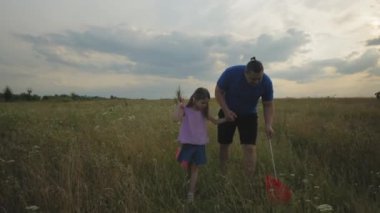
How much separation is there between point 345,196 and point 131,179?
2687 mm

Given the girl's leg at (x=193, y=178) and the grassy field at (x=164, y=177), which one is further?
the girl's leg at (x=193, y=178)

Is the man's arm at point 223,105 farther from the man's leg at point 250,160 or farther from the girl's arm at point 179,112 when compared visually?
the girl's arm at point 179,112

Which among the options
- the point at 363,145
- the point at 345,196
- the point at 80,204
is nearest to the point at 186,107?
the point at 80,204

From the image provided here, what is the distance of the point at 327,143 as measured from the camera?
8.45m

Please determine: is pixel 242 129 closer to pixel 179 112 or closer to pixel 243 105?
pixel 243 105

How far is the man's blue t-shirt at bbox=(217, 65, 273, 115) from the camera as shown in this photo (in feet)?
19.8

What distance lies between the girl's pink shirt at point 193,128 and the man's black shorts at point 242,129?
75 cm

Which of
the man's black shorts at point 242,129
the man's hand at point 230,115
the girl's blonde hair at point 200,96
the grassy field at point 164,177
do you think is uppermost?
the girl's blonde hair at point 200,96

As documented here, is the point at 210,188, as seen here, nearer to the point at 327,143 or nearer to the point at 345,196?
the point at 345,196

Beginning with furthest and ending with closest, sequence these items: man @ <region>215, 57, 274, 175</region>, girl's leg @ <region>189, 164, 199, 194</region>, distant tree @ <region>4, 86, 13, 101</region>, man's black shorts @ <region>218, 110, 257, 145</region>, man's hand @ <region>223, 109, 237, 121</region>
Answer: distant tree @ <region>4, 86, 13, 101</region>, man's black shorts @ <region>218, 110, 257, 145</region>, man @ <region>215, 57, 274, 175</region>, man's hand @ <region>223, 109, 237, 121</region>, girl's leg @ <region>189, 164, 199, 194</region>

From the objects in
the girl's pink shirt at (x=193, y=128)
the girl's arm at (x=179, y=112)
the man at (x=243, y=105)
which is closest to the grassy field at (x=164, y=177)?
the man at (x=243, y=105)

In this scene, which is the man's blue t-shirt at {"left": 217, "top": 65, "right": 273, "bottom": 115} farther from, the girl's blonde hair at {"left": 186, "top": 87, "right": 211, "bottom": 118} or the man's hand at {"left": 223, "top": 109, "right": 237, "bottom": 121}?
the girl's blonde hair at {"left": 186, "top": 87, "right": 211, "bottom": 118}

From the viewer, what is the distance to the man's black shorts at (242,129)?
6211mm

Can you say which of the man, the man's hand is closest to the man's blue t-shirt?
the man
